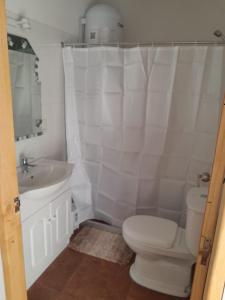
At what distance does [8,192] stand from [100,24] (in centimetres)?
201

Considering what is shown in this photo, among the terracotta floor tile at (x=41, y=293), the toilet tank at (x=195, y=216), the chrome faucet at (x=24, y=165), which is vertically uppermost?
the chrome faucet at (x=24, y=165)

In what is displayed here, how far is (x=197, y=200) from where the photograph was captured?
1.42 meters

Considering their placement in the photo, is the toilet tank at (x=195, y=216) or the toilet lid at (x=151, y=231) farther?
the toilet lid at (x=151, y=231)

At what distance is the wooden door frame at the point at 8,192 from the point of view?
2.39ft

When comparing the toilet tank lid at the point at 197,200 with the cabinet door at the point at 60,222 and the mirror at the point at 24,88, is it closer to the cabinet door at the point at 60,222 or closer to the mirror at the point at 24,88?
the cabinet door at the point at 60,222

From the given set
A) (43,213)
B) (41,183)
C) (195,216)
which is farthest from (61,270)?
(195,216)

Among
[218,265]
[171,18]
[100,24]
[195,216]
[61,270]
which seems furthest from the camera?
[171,18]

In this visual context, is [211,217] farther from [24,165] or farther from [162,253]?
[24,165]

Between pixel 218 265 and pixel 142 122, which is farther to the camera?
pixel 142 122

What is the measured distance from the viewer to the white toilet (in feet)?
5.15

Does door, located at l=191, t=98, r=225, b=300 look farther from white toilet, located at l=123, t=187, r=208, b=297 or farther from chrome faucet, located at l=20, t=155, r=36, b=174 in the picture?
chrome faucet, located at l=20, t=155, r=36, b=174

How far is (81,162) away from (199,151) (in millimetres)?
1136

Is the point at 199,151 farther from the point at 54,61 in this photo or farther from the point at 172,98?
the point at 54,61

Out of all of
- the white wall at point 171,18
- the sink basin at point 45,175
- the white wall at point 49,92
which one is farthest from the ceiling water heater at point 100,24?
the sink basin at point 45,175
